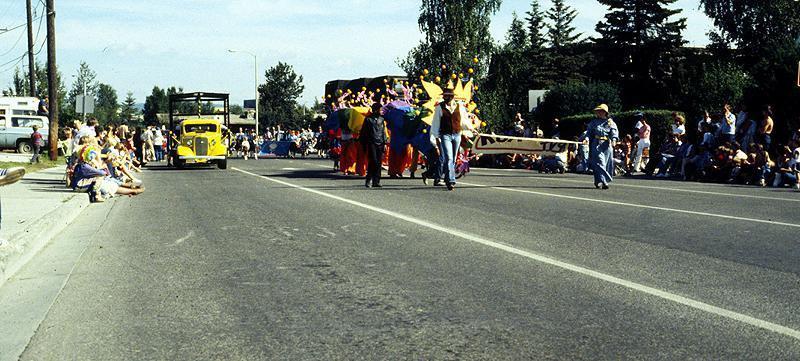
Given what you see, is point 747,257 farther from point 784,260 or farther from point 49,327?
point 49,327

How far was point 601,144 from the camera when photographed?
702 inches

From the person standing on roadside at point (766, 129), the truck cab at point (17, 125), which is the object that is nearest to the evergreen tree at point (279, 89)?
the truck cab at point (17, 125)

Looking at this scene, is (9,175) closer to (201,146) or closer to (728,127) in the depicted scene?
(728,127)

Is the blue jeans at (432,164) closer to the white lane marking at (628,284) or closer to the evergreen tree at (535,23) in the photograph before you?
the white lane marking at (628,284)

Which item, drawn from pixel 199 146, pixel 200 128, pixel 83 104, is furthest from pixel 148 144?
pixel 199 146

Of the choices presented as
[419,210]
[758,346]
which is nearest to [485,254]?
[758,346]

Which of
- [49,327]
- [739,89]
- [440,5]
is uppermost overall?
[440,5]

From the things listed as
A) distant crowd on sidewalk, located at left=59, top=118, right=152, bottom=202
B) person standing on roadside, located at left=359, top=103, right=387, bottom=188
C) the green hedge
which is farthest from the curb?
the green hedge

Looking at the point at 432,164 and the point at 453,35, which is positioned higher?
the point at 453,35

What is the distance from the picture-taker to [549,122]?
43188 millimetres

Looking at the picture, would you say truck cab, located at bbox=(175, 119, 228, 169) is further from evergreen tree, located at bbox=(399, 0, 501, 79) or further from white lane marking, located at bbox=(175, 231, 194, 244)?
evergreen tree, located at bbox=(399, 0, 501, 79)

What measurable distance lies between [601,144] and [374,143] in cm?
452

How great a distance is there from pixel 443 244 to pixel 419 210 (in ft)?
12.4

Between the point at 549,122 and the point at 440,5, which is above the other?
the point at 440,5
